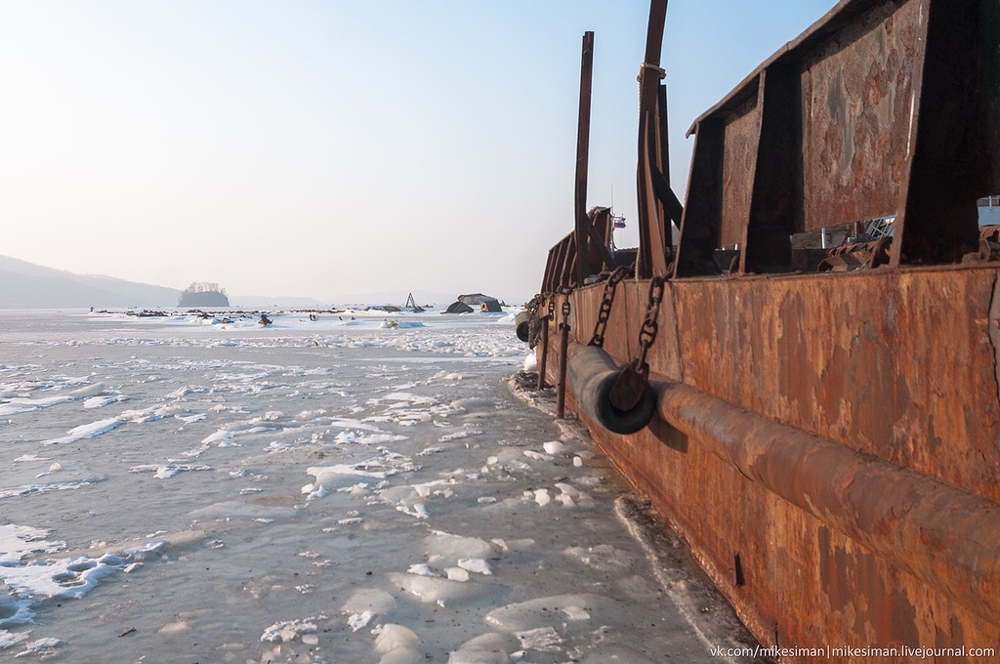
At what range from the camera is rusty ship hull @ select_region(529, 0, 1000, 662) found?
150 cm

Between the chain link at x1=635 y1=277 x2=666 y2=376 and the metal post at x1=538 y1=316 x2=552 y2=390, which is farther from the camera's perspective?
the metal post at x1=538 y1=316 x2=552 y2=390

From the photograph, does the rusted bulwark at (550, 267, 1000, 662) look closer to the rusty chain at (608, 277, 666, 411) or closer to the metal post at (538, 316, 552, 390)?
the rusty chain at (608, 277, 666, 411)

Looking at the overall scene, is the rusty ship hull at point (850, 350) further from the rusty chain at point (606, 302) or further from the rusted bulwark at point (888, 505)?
the rusty chain at point (606, 302)

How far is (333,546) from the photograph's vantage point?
379cm

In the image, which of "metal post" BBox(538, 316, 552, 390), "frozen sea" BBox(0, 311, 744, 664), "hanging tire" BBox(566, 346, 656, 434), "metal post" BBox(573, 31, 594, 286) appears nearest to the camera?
"frozen sea" BBox(0, 311, 744, 664)

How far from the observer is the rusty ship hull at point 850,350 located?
150 centimetres

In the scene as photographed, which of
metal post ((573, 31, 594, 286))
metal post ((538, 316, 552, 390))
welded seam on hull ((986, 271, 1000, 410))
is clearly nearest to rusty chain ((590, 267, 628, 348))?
metal post ((573, 31, 594, 286))

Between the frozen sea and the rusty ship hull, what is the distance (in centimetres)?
58

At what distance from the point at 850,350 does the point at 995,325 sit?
1.88 feet

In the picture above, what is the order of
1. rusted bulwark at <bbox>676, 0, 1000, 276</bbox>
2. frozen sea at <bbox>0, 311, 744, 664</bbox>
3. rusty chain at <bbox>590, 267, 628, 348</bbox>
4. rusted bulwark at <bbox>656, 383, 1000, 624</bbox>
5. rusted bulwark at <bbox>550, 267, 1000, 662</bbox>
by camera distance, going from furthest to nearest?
rusty chain at <bbox>590, 267, 628, 348</bbox> < frozen sea at <bbox>0, 311, 744, 664</bbox> < rusted bulwark at <bbox>676, 0, 1000, 276</bbox> < rusted bulwark at <bbox>550, 267, 1000, 662</bbox> < rusted bulwark at <bbox>656, 383, 1000, 624</bbox>

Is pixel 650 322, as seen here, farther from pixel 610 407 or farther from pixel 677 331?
pixel 610 407

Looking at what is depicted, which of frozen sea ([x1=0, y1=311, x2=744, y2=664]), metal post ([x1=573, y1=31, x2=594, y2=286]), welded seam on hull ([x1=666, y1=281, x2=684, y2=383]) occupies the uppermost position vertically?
metal post ([x1=573, y1=31, x2=594, y2=286])

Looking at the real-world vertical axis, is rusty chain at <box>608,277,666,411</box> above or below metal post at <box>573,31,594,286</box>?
below

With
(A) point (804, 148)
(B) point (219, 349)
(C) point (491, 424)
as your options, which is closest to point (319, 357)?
(B) point (219, 349)
